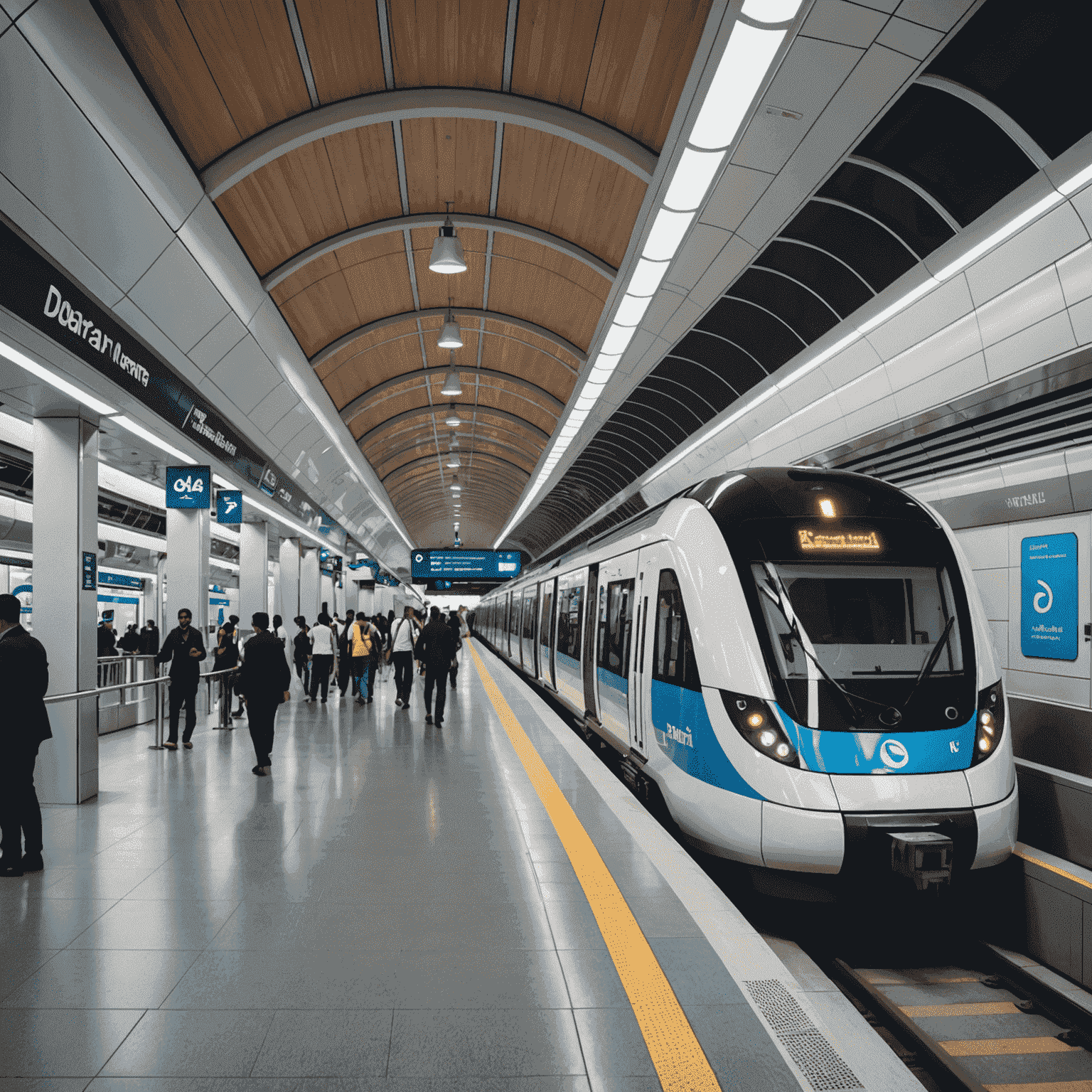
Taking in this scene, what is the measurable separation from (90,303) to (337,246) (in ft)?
10.3

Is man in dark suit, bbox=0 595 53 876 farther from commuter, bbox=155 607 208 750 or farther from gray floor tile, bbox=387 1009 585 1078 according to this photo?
commuter, bbox=155 607 208 750

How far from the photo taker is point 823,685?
561 cm

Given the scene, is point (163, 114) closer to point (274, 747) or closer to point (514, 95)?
point (514, 95)

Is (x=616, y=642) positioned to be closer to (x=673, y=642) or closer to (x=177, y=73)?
(x=673, y=642)

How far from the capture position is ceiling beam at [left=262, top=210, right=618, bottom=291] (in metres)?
9.11

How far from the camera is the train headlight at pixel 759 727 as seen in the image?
17.6ft

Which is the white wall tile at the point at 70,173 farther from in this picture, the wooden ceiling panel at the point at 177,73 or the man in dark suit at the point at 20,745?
the man in dark suit at the point at 20,745

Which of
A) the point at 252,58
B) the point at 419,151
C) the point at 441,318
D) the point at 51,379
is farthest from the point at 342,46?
the point at 441,318

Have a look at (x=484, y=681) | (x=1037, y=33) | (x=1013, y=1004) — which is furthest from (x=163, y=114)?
(x=484, y=681)

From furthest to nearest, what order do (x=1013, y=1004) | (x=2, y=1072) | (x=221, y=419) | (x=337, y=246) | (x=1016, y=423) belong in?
(x=221, y=419)
(x=337, y=246)
(x=1016, y=423)
(x=1013, y=1004)
(x=2, y=1072)

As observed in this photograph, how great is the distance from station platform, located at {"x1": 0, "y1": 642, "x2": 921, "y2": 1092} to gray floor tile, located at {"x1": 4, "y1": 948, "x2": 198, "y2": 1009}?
13 millimetres

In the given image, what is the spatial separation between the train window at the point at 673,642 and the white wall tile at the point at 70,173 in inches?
185

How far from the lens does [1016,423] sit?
28.3 feet

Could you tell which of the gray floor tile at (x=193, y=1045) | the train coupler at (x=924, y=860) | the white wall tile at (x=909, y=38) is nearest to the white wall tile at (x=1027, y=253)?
the white wall tile at (x=909, y=38)
